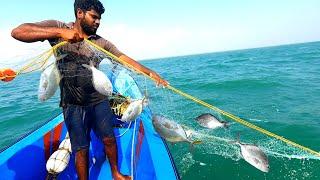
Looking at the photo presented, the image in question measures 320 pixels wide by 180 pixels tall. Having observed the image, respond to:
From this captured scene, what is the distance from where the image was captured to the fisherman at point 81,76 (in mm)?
3725

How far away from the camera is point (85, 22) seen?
4086 mm

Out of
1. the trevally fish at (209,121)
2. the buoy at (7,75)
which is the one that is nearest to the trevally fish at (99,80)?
the buoy at (7,75)

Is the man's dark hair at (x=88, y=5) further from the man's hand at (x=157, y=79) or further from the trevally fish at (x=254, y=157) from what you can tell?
the trevally fish at (x=254, y=157)

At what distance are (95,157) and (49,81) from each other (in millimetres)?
2272

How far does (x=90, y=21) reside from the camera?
4066 mm

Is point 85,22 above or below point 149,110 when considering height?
above

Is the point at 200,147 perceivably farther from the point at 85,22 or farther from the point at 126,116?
the point at 85,22

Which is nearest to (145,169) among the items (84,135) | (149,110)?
(84,135)

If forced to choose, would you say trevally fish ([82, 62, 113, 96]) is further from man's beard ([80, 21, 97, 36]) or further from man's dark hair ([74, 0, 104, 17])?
man's dark hair ([74, 0, 104, 17])

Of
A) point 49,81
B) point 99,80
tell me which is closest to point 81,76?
point 99,80

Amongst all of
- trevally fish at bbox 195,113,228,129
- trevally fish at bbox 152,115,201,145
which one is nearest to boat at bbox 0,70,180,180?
trevally fish at bbox 152,115,201,145

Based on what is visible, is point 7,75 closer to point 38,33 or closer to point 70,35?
point 38,33

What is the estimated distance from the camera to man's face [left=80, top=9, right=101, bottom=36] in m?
4.02

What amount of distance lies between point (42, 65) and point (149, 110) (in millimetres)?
4772
